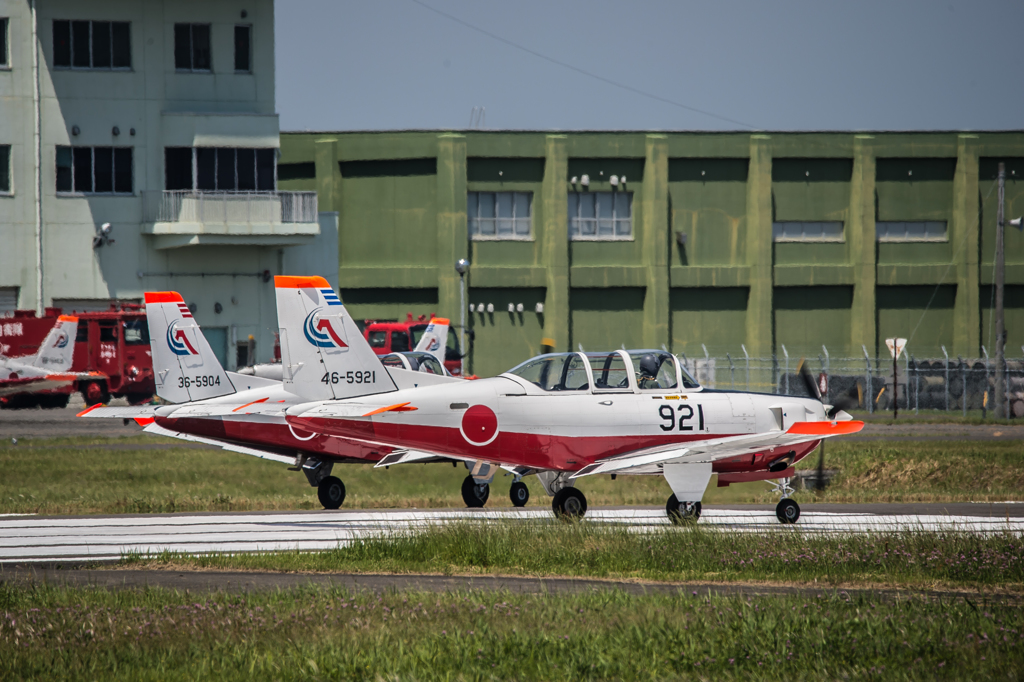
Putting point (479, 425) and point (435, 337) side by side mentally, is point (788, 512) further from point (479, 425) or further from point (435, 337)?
point (435, 337)


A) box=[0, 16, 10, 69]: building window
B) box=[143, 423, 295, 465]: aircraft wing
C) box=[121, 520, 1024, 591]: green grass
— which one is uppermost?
box=[0, 16, 10, 69]: building window

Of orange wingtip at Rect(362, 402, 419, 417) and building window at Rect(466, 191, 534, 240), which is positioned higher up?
building window at Rect(466, 191, 534, 240)

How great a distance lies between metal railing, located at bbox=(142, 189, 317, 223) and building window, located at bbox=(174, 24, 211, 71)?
5.63 metres

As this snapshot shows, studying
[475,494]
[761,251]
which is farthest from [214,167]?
[475,494]

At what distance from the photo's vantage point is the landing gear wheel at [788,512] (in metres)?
16.2

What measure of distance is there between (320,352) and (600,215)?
4171 cm

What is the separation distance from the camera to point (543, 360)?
54.6 feet

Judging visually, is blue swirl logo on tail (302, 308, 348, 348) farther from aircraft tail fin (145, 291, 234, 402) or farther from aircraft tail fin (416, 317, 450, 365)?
aircraft tail fin (416, 317, 450, 365)

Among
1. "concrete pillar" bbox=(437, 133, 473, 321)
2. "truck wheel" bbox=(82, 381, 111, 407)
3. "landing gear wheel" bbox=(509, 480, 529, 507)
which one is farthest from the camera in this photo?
"concrete pillar" bbox=(437, 133, 473, 321)

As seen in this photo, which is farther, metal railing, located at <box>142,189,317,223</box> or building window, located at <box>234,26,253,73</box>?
building window, located at <box>234,26,253,73</box>

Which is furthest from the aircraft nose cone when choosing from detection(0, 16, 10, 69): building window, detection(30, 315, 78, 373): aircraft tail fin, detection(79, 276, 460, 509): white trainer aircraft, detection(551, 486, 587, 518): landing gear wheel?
detection(0, 16, 10, 69): building window

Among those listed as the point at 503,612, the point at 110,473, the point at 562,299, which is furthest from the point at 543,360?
the point at 562,299

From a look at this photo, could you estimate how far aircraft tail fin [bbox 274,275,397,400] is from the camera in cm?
1775

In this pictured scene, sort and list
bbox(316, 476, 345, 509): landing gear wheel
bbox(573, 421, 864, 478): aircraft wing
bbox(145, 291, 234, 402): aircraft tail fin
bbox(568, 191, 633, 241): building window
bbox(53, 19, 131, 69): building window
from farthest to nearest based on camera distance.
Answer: bbox(568, 191, 633, 241): building window → bbox(53, 19, 131, 69): building window → bbox(145, 291, 234, 402): aircraft tail fin → bbox(316, 476, 345, 509): landing gear wheel → bbox(573, 421, 864, 478): aircraft wing
